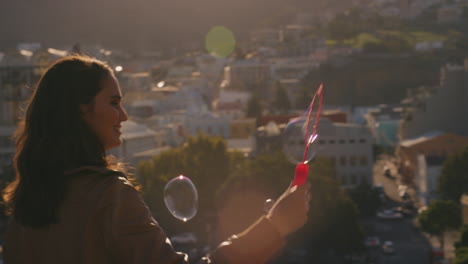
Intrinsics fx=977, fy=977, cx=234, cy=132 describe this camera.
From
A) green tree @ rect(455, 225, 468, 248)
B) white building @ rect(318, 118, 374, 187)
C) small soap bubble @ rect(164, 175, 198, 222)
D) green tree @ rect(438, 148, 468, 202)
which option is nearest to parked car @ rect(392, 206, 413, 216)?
white building @ rect(318, 118, 374, 187)

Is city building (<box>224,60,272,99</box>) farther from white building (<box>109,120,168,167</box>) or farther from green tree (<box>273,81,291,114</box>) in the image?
white building (<box>109,120,168,167</box>)

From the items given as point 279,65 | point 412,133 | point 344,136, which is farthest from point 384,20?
point 344,136

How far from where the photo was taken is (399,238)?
26844mm

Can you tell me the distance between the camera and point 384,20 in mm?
90062

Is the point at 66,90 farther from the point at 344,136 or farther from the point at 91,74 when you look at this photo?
the point at 344,136

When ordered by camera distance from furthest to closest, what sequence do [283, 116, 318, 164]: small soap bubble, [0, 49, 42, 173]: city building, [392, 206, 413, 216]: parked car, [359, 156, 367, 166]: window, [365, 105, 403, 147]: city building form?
[365, 105, 403, 147]: city building → [359, 156, 367, 166]: window → [392, 206, 413, 216]: parked car → [0, 49, 42, 173]: city building → [283, 116, 318, 164]: small soap bubble

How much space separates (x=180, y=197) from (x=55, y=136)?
1907 mm

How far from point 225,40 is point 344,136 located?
2431 inches

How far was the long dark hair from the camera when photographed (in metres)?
1.88

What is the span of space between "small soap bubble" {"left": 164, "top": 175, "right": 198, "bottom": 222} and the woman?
164 cm

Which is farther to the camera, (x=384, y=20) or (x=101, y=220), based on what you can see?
(x=384, y=20)

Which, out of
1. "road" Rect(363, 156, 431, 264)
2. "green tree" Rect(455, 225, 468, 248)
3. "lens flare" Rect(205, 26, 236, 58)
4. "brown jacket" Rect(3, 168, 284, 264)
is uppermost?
"lens flare" Rect(205, 26, 236, 58)

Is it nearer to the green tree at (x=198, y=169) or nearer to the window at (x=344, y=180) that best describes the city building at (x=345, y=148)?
the window at (x=344, y=180)

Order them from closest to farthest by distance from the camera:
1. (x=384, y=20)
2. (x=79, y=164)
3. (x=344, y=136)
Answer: (x=79, y=164) < (x=344, y=136) < (x=384, y=20)
